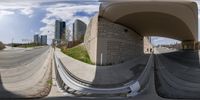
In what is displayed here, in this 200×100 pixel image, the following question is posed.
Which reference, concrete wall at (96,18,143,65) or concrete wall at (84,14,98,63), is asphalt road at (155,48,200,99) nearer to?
concrete wall at (96,18,143,65)

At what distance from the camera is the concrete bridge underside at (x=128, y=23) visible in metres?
19.7

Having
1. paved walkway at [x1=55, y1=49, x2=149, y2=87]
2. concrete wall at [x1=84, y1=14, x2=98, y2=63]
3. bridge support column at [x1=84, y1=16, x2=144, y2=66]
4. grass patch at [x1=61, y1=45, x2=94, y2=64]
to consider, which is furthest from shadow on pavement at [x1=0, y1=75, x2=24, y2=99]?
concrete wall at [x1=84, y1=14, x2=98, y2=63]

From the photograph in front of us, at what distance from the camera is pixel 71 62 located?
15891 mm

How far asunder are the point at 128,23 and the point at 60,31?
12.5 m

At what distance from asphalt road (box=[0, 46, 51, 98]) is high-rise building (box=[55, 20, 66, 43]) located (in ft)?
1.81

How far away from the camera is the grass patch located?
15.2m

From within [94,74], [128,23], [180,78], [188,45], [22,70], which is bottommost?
[180,78]

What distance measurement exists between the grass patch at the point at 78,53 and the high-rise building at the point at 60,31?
97cm

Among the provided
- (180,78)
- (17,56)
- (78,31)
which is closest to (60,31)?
(78,31)

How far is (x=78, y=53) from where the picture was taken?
625 inches

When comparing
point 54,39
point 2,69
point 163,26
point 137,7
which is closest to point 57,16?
point 54,39

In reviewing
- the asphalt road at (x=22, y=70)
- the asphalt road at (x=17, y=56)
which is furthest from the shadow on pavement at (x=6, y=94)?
the asphalt road at (x=17, y=56)

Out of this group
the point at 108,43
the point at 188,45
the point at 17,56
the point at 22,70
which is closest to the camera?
the point at 17,56

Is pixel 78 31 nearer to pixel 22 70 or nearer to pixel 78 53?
pixel 78 53
